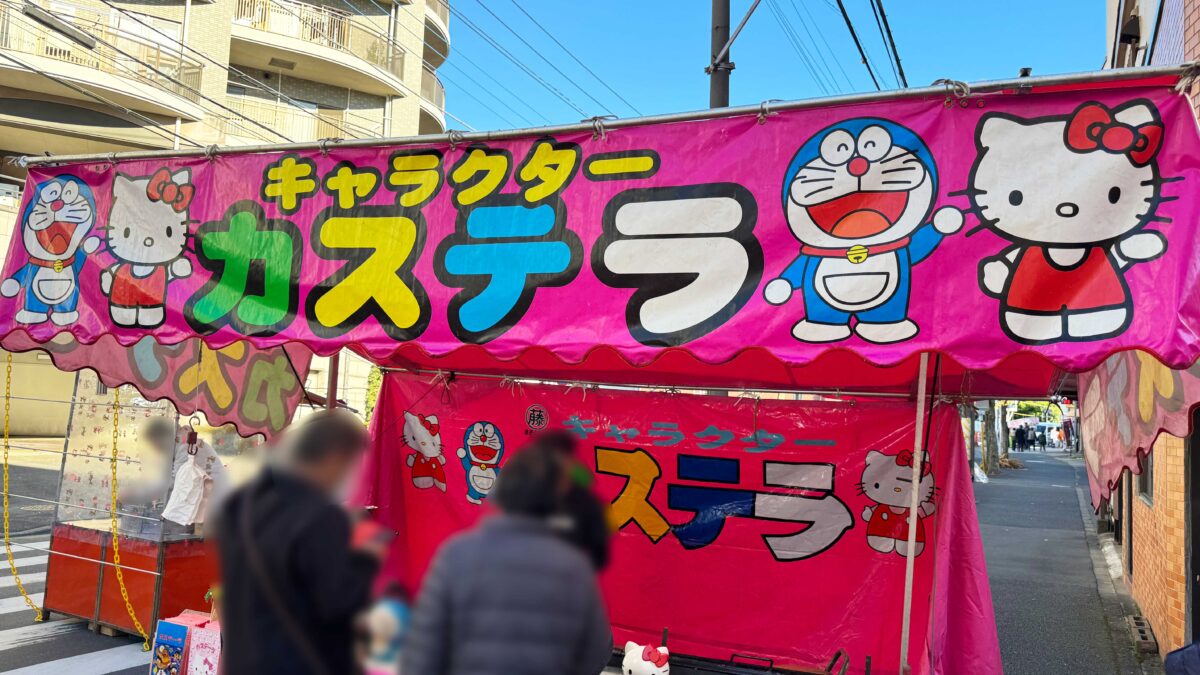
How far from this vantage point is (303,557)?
1.03 m

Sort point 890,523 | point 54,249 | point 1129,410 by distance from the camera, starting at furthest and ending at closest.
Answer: point 890,523 → point 54,249 → point 1129,410

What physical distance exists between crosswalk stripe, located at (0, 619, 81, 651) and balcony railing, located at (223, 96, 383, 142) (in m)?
17.6

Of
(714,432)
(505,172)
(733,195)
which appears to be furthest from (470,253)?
(714,432)

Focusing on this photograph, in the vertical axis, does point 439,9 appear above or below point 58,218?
above

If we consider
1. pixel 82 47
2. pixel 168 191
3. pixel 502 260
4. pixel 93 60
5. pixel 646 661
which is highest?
pixel 82 47

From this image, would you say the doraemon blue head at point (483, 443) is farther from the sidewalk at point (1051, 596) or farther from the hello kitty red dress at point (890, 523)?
the sidewalk at point (1051, 596)

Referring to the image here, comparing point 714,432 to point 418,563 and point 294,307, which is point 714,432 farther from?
point 418,563

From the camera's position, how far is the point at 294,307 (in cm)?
480

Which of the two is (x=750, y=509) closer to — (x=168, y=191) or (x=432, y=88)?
(x=168, y=191)

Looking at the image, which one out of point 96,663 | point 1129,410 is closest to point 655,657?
point 1129,410

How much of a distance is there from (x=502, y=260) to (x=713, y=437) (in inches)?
109

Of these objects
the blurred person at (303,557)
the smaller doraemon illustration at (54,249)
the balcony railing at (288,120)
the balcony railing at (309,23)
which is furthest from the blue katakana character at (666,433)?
the balcony railing at (309,23)

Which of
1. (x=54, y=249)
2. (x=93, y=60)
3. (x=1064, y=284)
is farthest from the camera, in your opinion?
(x=93, y=60)

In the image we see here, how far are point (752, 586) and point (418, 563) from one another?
17.3 feet
